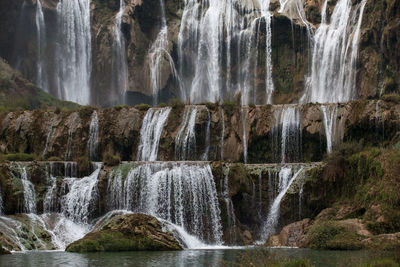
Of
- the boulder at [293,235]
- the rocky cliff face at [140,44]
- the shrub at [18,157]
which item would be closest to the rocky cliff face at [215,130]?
the shrub at [18,157]

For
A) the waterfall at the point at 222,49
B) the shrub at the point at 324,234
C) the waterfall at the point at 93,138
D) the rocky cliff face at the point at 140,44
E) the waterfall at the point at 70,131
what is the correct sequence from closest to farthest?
the shrub at the point at 324,234
the waterfall at the point at 93,138
the waterfall at the point at 70,131
the rocky cliff face at the point at 140,44
the waterfall at the point at 222,49

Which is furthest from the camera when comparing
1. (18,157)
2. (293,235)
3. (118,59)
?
(118,59)

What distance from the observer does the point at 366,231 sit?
28.7 metres

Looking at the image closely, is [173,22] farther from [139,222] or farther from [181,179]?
[139,222]

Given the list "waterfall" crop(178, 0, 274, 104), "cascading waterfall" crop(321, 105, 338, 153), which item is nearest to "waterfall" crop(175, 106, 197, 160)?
"cascading waterfall" crop(321, 105, 338, 153)

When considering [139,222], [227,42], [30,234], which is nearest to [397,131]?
[139,222]

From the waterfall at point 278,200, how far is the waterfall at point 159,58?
102 ft

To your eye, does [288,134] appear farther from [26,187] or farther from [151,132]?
[26,187]

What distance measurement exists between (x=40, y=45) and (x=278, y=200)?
→ 42.8 meters

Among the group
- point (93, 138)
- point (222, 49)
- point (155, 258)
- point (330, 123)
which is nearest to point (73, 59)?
point (222, 49)

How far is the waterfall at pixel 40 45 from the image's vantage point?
6875 cm

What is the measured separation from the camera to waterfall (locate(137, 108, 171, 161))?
45.1 m

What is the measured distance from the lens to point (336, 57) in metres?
56.2

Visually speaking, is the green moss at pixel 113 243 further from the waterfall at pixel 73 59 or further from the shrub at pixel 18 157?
the waterfall at pixel 73 59
